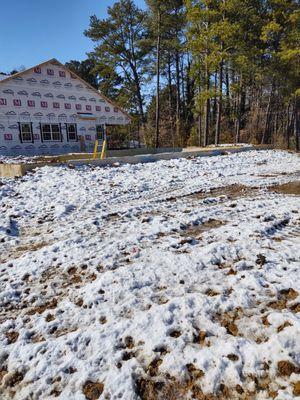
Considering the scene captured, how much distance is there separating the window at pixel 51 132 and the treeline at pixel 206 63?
9.14 metres

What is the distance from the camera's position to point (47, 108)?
21.5 meters

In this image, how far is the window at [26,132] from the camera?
2048 cm

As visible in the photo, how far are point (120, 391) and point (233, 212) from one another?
4.09 metres

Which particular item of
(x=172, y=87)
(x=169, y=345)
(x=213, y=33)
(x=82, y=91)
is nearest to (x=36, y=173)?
(x=169, y=345)

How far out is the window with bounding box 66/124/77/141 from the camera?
22.8 m

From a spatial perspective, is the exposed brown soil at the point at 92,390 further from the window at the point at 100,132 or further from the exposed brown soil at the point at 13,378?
the window at the point at 100,132

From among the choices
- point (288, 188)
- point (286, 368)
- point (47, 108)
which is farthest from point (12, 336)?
point (47, 108)

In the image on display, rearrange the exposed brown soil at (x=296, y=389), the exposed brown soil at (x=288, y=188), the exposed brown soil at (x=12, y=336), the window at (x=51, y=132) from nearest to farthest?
the exposed brown soil at (x=296, y=389) < the exposed brown soil at (x=12, y=336) < the exposed brown soil at (x=288, y=188) < the window at (x=51, y=132)

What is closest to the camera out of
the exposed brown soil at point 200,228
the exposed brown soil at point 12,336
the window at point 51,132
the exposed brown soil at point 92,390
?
the exposed brown soil at point 92,390

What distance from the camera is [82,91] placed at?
75.7 ft

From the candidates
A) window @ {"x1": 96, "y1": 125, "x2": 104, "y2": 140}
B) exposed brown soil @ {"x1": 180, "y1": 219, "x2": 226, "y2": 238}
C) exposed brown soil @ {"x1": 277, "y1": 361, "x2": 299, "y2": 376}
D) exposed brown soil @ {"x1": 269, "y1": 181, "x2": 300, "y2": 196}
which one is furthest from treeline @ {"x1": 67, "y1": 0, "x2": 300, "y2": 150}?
exposed brown soil @ {"x1": 277, "y1": 361, "x2": 299, "y2": 376}

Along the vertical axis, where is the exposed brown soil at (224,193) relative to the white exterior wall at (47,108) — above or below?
below

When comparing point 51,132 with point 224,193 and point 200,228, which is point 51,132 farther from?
point 200,228

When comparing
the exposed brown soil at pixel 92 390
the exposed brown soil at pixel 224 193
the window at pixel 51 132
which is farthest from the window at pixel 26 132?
the exposed brown soil at pixel 92 390
